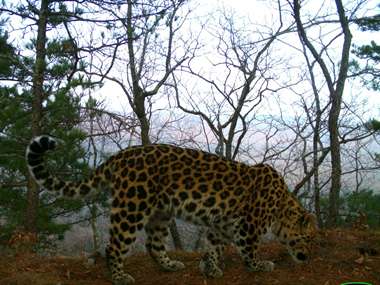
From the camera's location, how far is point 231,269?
660 centimetres

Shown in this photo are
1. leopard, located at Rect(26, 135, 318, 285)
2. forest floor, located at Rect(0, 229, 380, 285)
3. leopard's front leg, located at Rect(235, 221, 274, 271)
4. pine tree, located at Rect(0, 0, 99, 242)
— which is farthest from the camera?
pine tree, located at Rect(0, 0, 99, 242)

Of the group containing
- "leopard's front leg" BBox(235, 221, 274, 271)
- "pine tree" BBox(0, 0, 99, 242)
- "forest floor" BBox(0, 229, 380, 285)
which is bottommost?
"forest floor" BBox(0, 229, 380, 285)

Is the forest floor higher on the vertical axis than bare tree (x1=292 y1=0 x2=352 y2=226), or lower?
lower

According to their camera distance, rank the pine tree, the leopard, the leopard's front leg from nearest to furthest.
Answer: the leopard → the leopard's front leg → the pine tree

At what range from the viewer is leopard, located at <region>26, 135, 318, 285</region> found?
5895 mm

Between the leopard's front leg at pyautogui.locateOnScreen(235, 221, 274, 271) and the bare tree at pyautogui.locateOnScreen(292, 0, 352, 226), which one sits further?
the bare tree at pyautogui.locateOnScreen(292, 0, 352, 226)

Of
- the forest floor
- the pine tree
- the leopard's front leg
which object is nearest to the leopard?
the leopard's front leg

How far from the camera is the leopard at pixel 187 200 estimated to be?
19.3ft

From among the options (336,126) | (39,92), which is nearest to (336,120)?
(336,126)

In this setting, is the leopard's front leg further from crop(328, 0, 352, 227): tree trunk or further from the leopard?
crop(328, 0, 352, 227): tree trunk

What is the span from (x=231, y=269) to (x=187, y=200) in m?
1.17

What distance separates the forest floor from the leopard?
17cm

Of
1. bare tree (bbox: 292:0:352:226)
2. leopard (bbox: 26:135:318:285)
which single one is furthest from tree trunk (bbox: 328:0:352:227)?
leopard (bbox: 26:135:318:285)

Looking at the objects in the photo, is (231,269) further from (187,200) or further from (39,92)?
(39,92)
